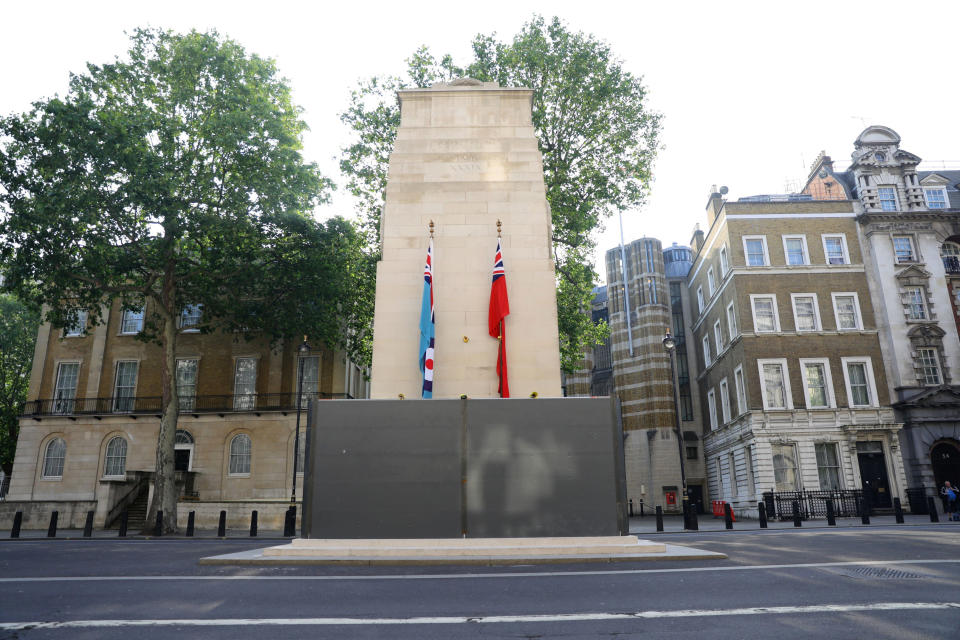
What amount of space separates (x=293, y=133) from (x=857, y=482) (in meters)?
29.6

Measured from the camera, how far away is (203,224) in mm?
22578

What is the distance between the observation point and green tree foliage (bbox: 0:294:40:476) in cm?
4153

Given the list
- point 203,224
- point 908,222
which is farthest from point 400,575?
point 908,222

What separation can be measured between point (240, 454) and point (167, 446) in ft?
30.3

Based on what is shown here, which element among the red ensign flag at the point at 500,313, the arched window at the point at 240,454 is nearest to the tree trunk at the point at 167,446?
the arched window at the point at 240,454

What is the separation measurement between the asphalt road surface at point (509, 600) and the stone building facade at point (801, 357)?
76.0 ft

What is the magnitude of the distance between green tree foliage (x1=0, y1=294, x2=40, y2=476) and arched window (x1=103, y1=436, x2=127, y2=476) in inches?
568

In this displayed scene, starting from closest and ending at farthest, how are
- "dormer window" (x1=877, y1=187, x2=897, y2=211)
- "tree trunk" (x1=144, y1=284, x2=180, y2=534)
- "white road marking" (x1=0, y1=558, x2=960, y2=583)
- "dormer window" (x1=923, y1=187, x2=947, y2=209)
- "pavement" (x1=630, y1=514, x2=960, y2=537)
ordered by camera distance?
1. "white road marking" (x1=0, y1=558, x2=960, y2=583)
2. "pavement" (x1=630, y1=514, x2=960, y2=537)
3. "tree trunk" (x1=144, y1=284, x2=180, y2=534)
4. "dormer window" (x1=877, y1=187, x2=897, y2=211)
5. "dormer window" (x1=923, y1=187, x2=947, y2=209)

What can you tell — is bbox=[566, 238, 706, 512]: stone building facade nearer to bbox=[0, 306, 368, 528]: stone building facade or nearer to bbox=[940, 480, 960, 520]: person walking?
bbox=[940, 480, 960, 520]: person walking

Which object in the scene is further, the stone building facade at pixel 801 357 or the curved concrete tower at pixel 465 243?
the stone building facade at pixel 801 357

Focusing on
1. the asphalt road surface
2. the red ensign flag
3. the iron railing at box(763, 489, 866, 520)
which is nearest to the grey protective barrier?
the asphalt road surface

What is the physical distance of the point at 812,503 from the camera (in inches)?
1072

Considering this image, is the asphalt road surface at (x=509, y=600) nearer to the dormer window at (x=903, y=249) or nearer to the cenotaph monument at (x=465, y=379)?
the cenotaph monument at (x=465, y=379)

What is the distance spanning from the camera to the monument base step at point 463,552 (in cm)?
870
